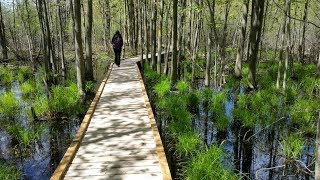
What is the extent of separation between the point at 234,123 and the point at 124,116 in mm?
3284

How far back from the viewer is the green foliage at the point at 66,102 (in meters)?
9.05

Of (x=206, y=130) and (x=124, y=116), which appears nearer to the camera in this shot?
(x=124, y=116)

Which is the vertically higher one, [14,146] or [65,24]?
[65,24]

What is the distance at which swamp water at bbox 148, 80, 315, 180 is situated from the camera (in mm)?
6165

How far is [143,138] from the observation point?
20.6 feet

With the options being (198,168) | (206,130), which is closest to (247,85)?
(206,130)

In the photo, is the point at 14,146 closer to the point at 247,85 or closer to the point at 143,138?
the point at 143,138

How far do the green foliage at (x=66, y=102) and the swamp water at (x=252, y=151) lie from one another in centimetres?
268

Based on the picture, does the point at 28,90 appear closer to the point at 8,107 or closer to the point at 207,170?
the point at 8,107

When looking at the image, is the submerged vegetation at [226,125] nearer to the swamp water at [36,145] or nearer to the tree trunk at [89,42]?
the swamp water at [36,145]

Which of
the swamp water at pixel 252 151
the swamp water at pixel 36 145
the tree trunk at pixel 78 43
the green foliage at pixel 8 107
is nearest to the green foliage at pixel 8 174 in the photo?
the swamp water at pixel 36 145

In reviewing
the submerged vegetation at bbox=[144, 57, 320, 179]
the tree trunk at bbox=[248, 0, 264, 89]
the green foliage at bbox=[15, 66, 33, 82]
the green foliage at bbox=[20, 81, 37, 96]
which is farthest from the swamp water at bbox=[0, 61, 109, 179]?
the tree trunk at bbox=[248, 0, 264, 89]

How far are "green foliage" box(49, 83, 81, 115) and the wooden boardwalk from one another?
92 cm

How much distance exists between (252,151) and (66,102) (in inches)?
216
